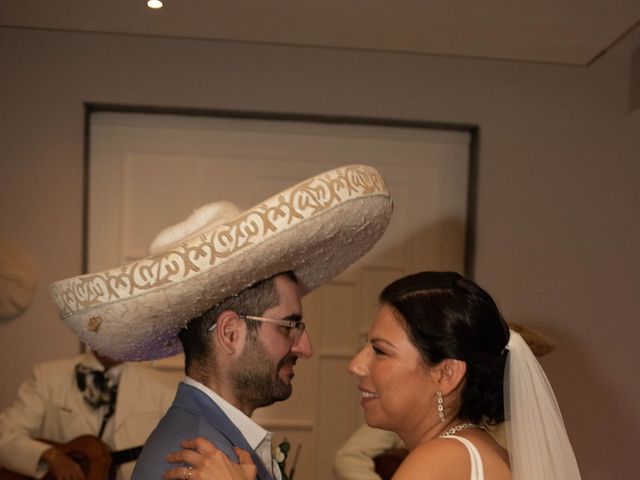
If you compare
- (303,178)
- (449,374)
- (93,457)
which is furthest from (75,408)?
(449,374)

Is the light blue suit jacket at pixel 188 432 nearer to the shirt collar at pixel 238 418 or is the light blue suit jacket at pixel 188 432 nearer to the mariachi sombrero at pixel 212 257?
the shirt collar at pixel 238 418

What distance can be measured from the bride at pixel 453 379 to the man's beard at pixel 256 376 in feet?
0.52

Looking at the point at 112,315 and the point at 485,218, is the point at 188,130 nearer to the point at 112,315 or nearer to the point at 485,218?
the point at 485,218

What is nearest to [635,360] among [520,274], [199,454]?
[520,274]

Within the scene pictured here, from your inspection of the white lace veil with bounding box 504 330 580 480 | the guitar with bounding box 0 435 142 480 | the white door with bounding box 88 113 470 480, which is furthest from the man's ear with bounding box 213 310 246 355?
the white door with bounding box 88 113 470 480

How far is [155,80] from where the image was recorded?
403 centimetres

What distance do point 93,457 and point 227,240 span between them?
89.5 inches

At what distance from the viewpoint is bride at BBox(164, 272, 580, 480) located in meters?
1.67

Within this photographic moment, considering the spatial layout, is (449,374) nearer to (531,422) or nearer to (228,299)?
(531,422)

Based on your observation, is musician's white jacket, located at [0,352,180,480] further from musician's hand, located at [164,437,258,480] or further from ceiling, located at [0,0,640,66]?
musician's hand, located at [164,437,258,480]

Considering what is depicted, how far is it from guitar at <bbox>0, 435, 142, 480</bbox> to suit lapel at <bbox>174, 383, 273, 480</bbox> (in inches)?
74.5

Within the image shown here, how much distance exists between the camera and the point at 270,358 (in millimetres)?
1818

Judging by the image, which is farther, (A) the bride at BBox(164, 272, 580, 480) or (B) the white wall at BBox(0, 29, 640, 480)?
(B) the white wall at BBox(0, 29, 640, 480)

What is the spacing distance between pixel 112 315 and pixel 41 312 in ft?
8.34
